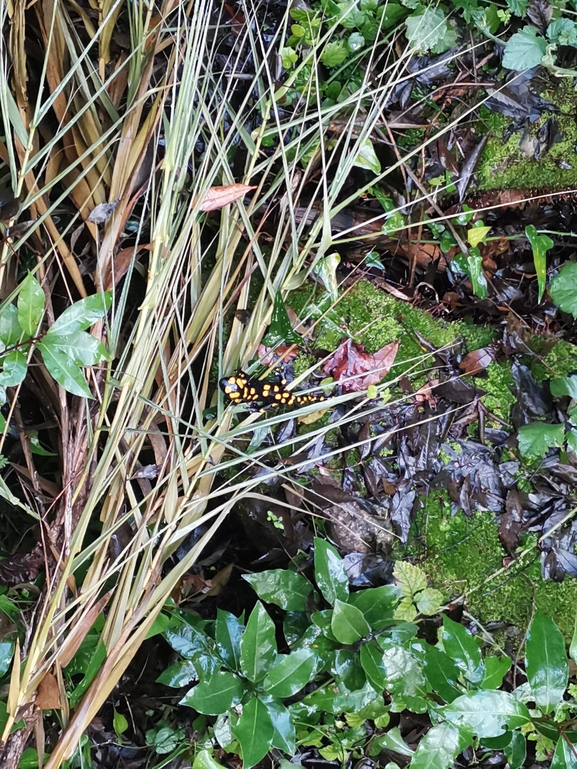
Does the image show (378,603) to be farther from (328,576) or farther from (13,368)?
(13,368)

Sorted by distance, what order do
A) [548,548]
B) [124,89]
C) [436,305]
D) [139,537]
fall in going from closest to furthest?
1. [139,537]
2. [124,89]
3. [548,548]
4. [436,305]

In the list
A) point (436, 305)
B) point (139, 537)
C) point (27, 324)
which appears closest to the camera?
point (27, 324)

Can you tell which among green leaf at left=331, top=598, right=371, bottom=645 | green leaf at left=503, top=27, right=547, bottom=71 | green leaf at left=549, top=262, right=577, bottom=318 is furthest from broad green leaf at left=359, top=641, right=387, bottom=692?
green leaf at left=503, top=27, right=547, bottom=71

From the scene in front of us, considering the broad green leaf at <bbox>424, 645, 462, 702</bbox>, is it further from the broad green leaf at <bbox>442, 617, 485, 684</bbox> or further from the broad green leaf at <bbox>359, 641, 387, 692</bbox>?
the broad green leaf at <bbox>359, 641, 387, 692</bbox>

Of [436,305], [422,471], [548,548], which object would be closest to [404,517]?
[422,471]

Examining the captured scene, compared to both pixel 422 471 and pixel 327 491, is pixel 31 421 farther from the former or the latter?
pixel 422 471

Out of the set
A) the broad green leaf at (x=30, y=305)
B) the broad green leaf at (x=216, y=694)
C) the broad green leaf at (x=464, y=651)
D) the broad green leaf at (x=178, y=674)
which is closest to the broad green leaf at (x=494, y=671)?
the broad green leaf at (x=464, y=651)

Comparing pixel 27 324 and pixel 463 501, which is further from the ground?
pixel 27 324
